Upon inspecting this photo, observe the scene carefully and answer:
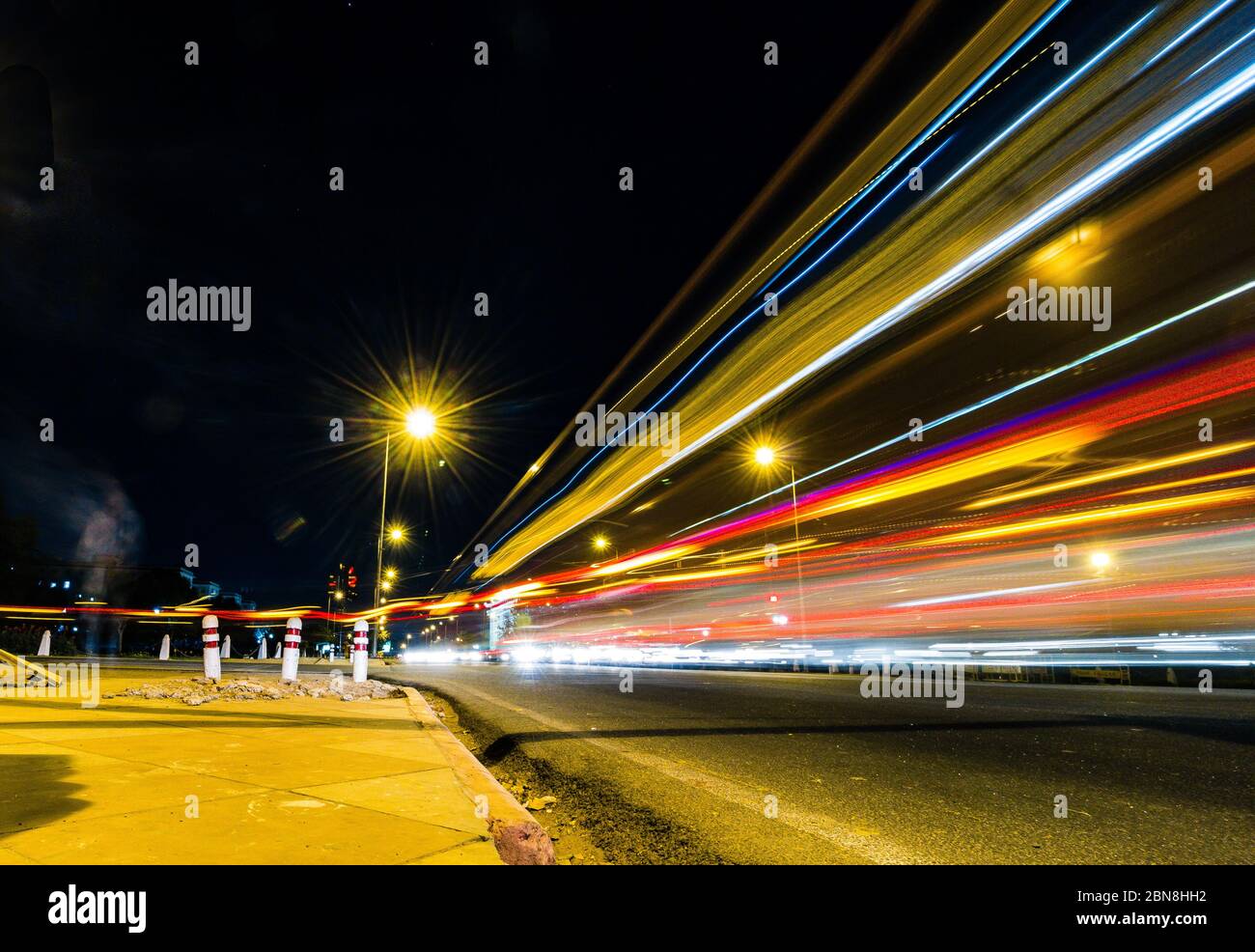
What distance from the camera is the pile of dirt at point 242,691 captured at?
7969mm

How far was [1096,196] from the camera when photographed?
10562 millimetres

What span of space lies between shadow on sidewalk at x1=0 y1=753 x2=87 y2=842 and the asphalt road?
8.23ft

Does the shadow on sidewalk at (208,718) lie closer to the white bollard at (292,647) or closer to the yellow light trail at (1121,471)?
the white bollard at (292,647)

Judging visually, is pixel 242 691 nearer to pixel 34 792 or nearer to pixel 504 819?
pixel 34 792

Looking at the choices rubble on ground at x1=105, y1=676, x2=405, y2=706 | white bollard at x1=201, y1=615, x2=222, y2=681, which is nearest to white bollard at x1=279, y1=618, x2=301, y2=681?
rubble on ground at x1=105, y1=676, x2=405, y2=706

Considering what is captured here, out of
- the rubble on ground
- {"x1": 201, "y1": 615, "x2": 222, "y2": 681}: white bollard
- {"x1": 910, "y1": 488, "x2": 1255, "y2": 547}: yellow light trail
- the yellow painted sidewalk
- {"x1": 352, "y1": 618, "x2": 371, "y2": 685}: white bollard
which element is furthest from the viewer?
{"x1": 910, "y1": 488, "x2": 1255, "y2": 547}: yellow light trail

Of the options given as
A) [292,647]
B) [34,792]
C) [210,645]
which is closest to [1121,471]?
[292,647]

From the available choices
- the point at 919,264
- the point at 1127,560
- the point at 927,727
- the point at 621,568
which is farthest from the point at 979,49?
the point at 621,568

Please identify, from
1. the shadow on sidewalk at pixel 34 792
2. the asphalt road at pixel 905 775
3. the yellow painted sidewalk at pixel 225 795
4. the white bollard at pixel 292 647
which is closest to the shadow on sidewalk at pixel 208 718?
the yellow painted sidewalk at pixel 225 795

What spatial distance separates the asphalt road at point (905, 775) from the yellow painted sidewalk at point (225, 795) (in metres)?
1.02

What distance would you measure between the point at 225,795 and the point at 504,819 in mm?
1425

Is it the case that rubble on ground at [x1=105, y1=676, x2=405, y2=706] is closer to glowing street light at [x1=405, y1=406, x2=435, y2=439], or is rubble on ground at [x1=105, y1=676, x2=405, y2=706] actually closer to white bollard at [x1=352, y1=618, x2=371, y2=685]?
white bollard at [x1=352, y1=618, x2=371, y2=685]

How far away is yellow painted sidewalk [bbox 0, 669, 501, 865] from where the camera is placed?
251 cm
